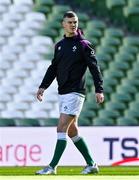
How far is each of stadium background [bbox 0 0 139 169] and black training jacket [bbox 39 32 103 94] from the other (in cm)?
476

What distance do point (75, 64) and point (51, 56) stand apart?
19.2 ft

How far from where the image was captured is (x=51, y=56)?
1349 centimetres

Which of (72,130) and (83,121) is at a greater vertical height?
(72,130)

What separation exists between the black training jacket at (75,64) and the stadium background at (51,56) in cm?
476

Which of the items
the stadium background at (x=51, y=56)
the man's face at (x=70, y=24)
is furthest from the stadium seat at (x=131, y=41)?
the man's face at (x=70, y=24)

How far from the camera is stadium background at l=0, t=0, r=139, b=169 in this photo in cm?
1289

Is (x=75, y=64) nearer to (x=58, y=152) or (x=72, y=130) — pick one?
(x=72, y=130)

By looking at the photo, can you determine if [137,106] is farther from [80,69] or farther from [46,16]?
[80,69]

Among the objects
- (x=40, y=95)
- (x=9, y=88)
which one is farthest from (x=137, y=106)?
(x=40, y=95)

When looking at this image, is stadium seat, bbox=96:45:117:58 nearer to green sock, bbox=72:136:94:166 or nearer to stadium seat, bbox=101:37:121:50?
stadium seat, bbox=101:37:121:50

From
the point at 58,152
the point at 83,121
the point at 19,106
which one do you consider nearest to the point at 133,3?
the point at 83,121

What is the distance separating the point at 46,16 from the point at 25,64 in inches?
44.7

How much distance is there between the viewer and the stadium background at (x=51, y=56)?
42.3 ft

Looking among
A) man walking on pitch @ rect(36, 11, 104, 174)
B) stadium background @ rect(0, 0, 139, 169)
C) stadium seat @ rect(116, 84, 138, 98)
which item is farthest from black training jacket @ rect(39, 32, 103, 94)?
stadium seat @ rect(116, 84, 138, 98)
